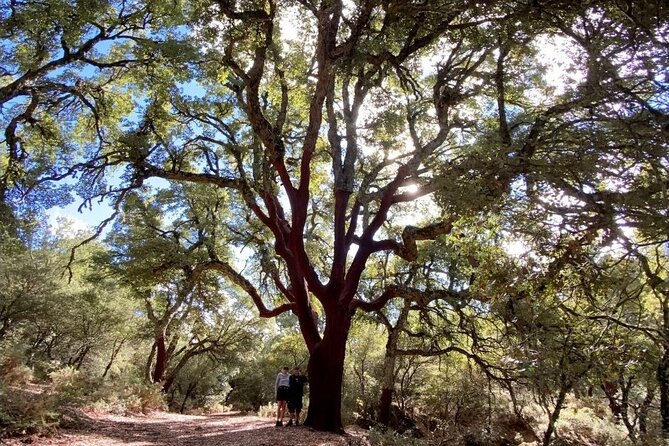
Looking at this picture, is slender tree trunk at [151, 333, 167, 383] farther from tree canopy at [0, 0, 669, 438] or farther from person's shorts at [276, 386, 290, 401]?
person's shorts at [276, 386, 290, 401]

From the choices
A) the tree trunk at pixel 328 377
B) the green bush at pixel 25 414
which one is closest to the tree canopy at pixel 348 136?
the tree trunk at pixel 328 377

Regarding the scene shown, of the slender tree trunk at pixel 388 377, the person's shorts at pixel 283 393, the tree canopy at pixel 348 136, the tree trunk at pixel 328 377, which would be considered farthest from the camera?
the slender tree trunk at pixel 388 377

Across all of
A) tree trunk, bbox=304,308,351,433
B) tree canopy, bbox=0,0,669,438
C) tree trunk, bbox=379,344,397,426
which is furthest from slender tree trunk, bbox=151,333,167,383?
tree trunk, bbox=304,308,351,433

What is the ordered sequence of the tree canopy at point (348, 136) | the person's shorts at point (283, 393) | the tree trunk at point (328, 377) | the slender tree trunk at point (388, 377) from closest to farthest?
the tree canopy at point (348, 136), the tree trunk at point (328, 377), the person's shorts at point (283, 393), the slender tree trunk at point (388, 377)

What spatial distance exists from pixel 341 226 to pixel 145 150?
467cm

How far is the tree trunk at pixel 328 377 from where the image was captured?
8.92 meters

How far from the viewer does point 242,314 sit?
22547 mm

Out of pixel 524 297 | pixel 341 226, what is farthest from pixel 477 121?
pixel 524 297

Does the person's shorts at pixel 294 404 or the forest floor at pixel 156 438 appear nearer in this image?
the forest floor at pixel 156 438

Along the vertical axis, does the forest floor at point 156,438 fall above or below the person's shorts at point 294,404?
below

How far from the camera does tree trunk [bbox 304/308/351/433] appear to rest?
351 inches

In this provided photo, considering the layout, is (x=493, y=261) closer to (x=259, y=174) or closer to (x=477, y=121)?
(x=477, y=121)

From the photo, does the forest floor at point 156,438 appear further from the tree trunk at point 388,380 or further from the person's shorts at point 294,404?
the tree trunk at point 388,380

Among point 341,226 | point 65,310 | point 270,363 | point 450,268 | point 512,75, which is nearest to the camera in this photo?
point 512,75
